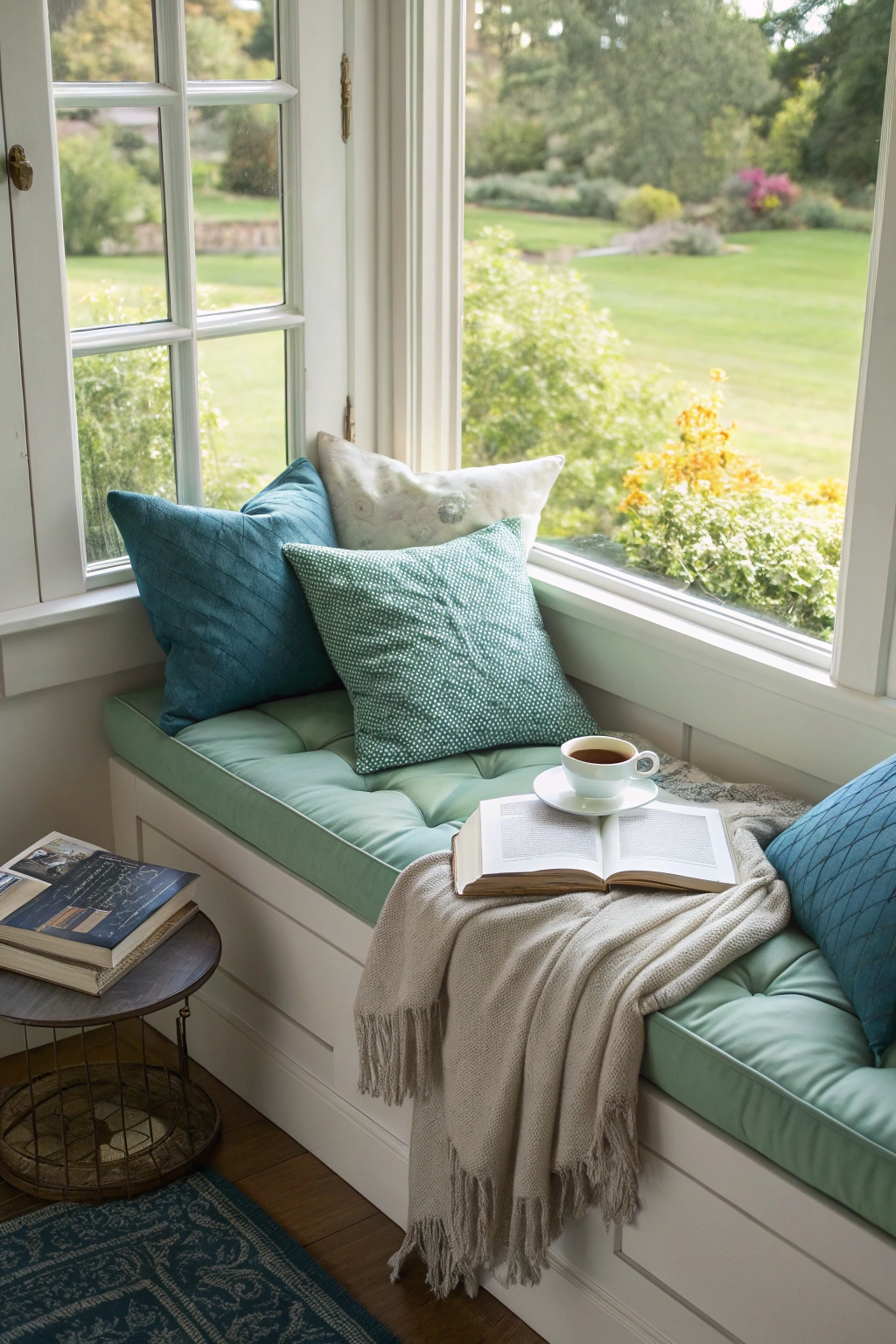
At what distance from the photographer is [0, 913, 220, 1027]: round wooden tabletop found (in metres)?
1.81

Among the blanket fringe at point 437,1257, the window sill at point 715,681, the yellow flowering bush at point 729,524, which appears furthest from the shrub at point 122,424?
the blanket fringe at point 437,1257

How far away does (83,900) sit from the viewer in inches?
77.2

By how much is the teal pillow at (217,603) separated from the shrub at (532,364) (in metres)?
0.69

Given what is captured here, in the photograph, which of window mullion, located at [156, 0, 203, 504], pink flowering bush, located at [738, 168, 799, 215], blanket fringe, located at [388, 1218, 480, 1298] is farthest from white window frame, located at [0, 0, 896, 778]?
blanket fringe, located at [388, 1218, 480, 1298]

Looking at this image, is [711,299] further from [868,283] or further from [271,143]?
[271,143]

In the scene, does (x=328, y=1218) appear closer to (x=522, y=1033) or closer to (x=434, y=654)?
(x=522, y=1033)

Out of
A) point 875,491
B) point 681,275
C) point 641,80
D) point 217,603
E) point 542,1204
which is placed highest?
point 641,80

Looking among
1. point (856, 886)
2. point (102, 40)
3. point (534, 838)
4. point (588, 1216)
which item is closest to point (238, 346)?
point (102, 40)

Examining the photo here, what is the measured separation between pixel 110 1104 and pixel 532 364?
1.73m

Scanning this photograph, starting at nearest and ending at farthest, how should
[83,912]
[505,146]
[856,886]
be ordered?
[856,886]
[83,912]
[505,146]

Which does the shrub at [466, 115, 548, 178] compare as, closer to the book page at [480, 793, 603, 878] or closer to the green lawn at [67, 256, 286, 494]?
the green lawn at [67, 256, 286, 494]

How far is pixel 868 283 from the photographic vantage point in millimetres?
1799

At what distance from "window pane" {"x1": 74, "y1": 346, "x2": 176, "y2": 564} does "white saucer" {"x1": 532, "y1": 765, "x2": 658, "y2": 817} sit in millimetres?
967

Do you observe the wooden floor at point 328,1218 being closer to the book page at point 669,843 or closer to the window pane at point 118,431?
the book page at point 669,843
